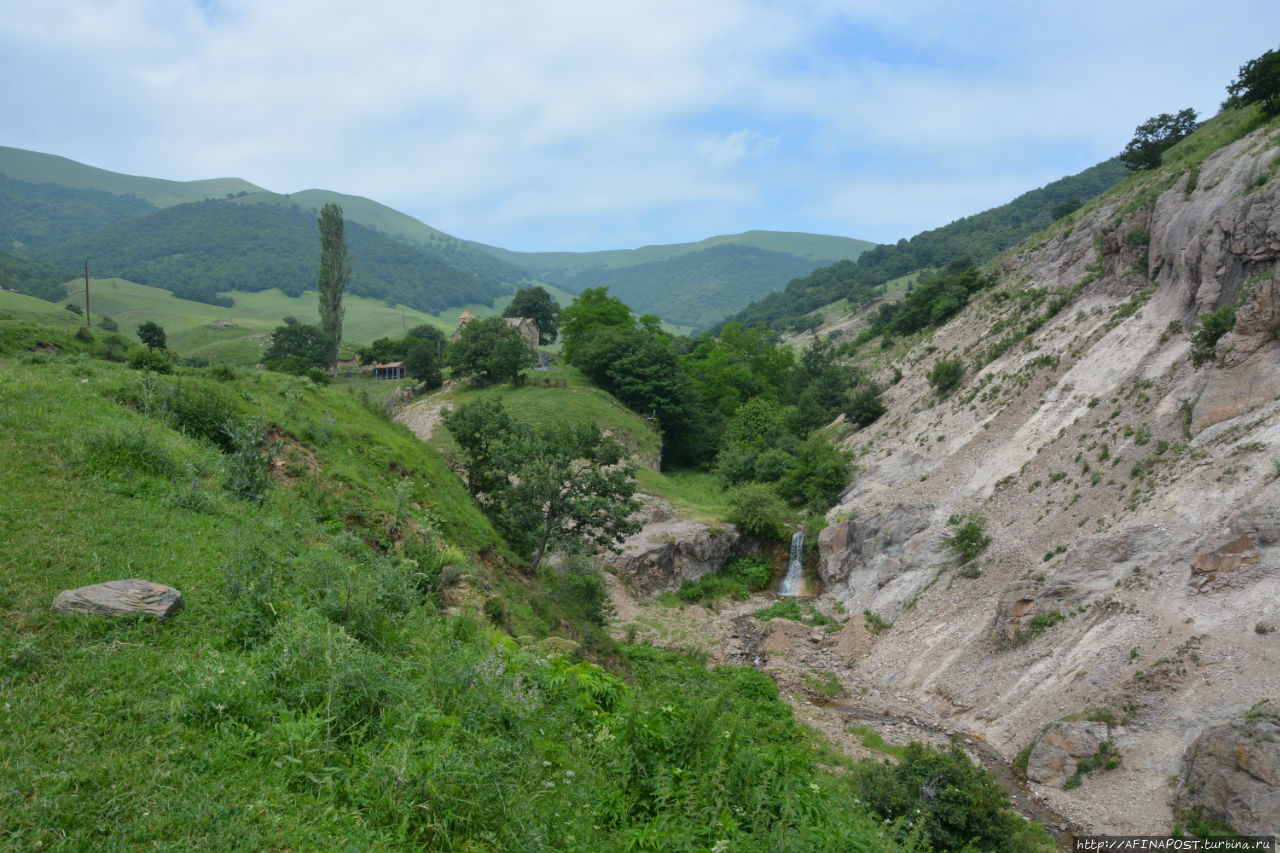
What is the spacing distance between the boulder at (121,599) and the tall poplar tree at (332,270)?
63238 millimetres

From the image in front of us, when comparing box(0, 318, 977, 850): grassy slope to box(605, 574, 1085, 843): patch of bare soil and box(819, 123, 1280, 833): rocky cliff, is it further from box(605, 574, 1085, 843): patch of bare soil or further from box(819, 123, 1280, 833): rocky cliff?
box(819, 123, 1280, 833): rocky cliff

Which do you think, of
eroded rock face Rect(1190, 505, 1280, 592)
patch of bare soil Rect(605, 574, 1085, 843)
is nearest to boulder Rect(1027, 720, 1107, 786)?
patch of bare soil Rect(605, 574, 1085, 843)

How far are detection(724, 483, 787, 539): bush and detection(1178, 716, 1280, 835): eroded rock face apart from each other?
18528mm

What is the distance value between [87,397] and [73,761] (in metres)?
8.80

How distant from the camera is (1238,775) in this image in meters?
10.1

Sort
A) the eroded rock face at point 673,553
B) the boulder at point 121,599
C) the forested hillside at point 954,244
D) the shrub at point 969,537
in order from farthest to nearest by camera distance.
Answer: the forested hillside at point 954,244 < the eroded rock face at point 673,553 < the shrub at point 969,537 < the boulder at point 121,599

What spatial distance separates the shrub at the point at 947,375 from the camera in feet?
101

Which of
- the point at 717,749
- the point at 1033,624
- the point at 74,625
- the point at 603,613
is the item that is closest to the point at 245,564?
the point at 74,625

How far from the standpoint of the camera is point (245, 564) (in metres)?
7.21

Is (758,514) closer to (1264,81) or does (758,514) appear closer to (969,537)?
(969,537)

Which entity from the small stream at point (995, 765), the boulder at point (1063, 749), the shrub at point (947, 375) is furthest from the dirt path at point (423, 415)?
the boulder at point (1063, 749)

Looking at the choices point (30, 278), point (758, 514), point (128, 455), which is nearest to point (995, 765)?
point (758, 514)

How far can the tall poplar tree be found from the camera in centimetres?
6247

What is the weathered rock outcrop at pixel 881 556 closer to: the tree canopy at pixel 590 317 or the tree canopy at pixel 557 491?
the tree canopy at pixel 557 491
